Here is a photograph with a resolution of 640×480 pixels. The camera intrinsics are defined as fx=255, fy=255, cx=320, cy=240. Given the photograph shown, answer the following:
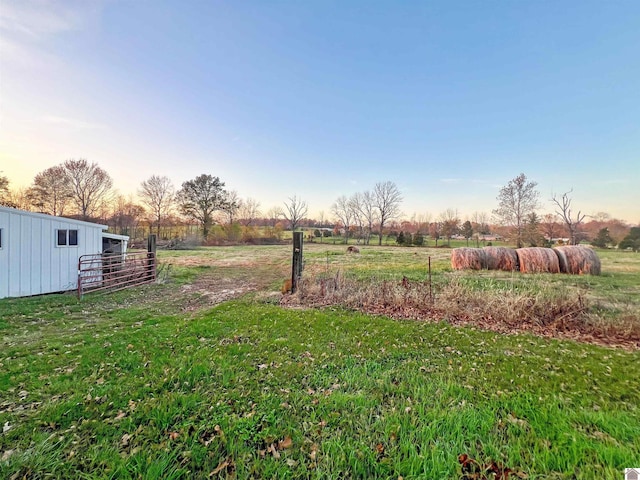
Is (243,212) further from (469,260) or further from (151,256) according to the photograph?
(469,260)

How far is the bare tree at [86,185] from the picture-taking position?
94.0ft

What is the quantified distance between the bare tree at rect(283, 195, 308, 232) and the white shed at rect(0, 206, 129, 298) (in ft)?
116

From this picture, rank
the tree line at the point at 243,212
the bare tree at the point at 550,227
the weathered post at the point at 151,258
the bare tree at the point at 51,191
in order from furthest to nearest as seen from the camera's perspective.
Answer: the bare tree at the point at 550,227 → the tree line at the point at 243,212 → the bare tree at the point at 51,191 → the weathered post at the point at 151,258

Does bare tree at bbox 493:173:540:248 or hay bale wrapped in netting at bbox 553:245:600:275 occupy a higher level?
bare tree at bbox 493:173:540:248

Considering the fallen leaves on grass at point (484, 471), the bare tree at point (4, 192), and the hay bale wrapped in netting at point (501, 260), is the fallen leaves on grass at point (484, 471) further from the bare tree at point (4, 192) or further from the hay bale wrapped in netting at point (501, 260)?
the bare tree at point (4, 192)

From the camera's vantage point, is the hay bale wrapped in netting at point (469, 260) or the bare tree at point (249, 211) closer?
the hay bale wrapped in netting at point (469, 260)

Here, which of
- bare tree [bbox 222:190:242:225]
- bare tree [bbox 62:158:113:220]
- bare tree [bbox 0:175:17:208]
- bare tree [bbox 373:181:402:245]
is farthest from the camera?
bare tree [bbox 373:181:402:245]

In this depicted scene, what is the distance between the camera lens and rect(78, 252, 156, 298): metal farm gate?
9.32 m

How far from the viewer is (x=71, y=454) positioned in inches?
79.0

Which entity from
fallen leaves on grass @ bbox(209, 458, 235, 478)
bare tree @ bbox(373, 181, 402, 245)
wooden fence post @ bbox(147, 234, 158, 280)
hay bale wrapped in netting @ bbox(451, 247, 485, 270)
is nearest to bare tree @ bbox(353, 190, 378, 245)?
bare tree @ bbox(373, 181, 402, 245)

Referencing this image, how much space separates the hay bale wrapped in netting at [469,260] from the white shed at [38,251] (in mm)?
16849

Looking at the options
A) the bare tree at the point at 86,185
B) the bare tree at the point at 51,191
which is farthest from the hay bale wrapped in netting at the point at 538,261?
the bare tree at the point at 51,191

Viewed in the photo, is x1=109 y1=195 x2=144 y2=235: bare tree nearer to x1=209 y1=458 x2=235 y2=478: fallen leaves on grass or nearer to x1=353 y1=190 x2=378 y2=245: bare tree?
x1=353 y1=190 x2=378 y2=245: bare tree

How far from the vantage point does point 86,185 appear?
96.8 ft
